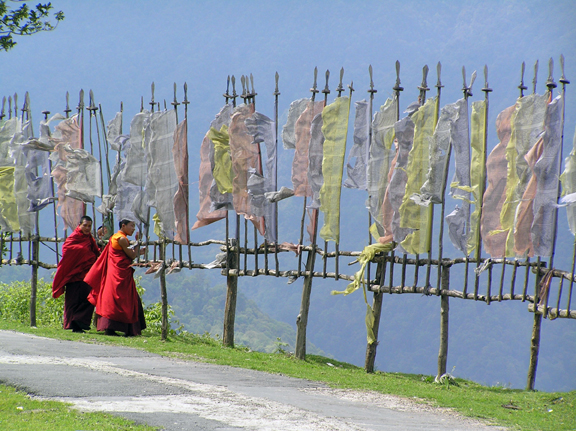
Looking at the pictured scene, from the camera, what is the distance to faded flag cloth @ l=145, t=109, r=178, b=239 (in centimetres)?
850

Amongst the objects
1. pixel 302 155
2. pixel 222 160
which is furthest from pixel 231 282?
pixel 302 155

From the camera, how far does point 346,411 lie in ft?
15.6

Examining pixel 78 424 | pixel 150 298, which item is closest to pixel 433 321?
pixel 150 298

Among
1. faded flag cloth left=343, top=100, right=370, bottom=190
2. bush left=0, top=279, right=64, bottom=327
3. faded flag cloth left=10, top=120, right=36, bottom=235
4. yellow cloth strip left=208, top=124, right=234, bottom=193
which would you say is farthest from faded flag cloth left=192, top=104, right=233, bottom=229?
bush left=0, top=279, right=64, bottom=327

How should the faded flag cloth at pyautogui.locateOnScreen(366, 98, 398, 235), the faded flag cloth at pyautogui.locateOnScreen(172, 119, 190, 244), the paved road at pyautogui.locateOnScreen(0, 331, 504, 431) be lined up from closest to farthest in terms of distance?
the paved road at pyautogui.locateOnScreen(0, 331, 504, 431)
the faded flag cloth at pyautogui.locateOnScreen(366, 98, 398, 235)
the faded flag cloth at pyautogui.locateOnScreen(172, 119, 190, 244)

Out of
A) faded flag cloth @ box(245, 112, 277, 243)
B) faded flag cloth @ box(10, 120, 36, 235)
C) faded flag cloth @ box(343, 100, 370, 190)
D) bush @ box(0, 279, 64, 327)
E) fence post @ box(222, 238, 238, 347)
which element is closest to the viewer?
faded flag cloth @ box(343, 100, 370, 190)

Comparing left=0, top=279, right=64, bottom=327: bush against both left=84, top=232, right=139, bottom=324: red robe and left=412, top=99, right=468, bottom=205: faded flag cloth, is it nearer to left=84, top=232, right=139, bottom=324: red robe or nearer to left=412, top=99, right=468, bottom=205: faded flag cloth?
left=84, top=232, right=139, bottom=324: red robe

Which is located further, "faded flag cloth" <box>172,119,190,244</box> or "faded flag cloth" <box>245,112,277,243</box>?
"faded flag cloth" <box>172,119,190,244</box>

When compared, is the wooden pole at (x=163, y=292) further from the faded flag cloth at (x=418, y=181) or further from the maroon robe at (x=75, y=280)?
the faded flag cloth at (x=418, y=181)

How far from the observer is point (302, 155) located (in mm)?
7379

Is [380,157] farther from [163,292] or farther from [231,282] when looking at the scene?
[163,292]

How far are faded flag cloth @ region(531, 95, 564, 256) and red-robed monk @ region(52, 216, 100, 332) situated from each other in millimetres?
5741

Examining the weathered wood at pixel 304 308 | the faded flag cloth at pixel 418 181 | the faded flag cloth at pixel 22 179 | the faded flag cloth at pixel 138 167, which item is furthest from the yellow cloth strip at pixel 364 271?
the faded flag cloth at pixel 22 179

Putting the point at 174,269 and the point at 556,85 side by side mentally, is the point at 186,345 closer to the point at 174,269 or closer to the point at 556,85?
the point at 174,269
